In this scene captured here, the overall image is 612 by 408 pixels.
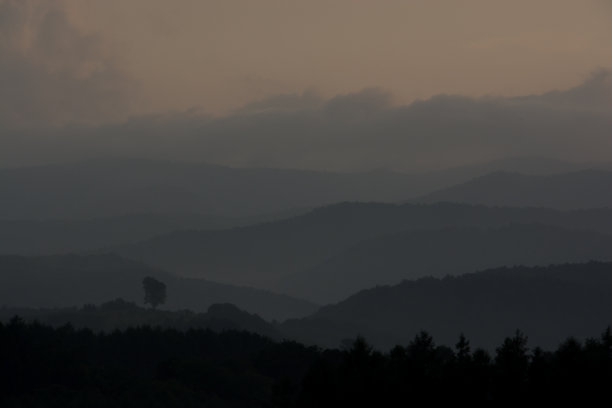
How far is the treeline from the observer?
251 ft

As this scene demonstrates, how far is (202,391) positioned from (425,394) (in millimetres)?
43412

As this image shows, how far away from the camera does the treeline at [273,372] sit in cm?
7656

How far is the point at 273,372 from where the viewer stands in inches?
5231

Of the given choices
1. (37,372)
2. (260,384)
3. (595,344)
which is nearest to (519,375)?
(595,344)

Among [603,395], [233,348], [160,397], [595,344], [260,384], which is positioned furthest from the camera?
[233,348]

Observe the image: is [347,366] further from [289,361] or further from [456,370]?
[289,361]

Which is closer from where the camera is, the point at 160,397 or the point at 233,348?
the point at 160,397

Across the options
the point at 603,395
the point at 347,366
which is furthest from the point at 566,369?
the point at 347,366

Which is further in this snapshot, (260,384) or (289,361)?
(289,361)

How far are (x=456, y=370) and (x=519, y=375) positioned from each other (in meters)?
4.23

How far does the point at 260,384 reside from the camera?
124625 millimetres

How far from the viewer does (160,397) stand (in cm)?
10888

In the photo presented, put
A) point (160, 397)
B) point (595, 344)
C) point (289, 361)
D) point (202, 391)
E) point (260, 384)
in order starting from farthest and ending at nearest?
1. point (289, 361)
2. point (260, 384)
3. point (202, 391)
4. point (160, 397)
5. point (595, 344)

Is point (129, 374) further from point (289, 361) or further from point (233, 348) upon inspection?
point (233, 348)
